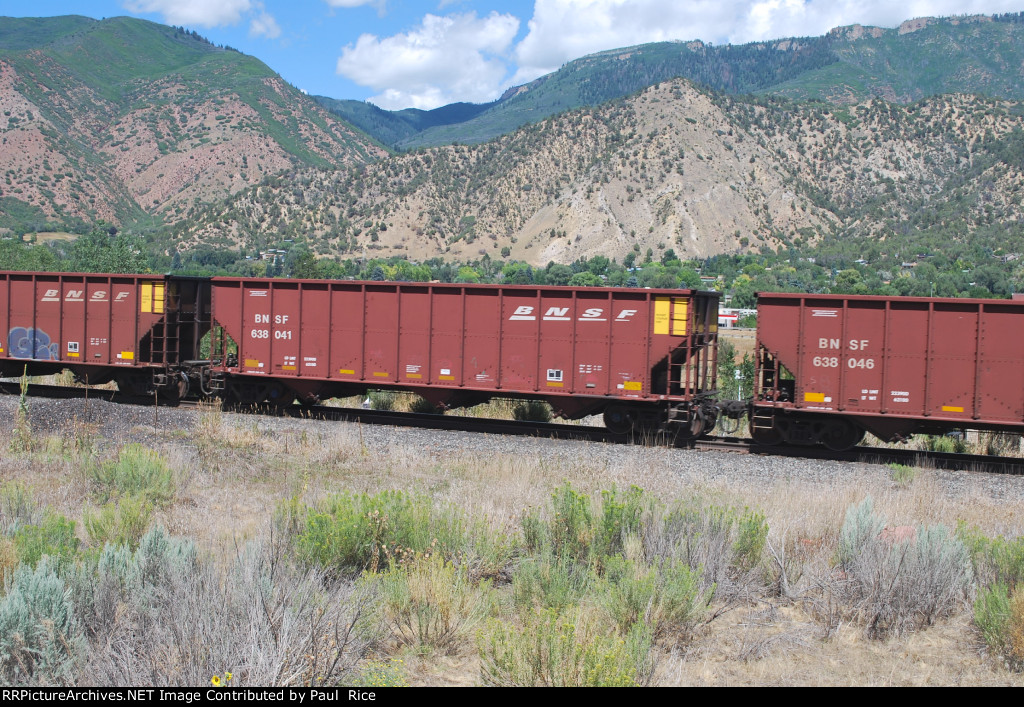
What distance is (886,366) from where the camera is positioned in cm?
1586

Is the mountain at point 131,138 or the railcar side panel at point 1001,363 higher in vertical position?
the mountain at point 131,138

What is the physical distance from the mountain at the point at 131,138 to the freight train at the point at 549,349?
109608mm

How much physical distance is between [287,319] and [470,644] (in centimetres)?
1488

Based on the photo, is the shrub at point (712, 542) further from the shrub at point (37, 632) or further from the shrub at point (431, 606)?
the shrub at point (37, 632)

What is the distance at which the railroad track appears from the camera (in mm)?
15492

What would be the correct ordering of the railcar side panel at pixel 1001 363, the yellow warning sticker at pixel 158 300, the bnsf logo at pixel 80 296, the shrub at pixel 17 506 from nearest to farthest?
the shrub at pixel 17 506, the railcar side panel at pixel 1001 363, the yellow warning sticker at pixel 158 300, the bnsf logo at pixel 80 296

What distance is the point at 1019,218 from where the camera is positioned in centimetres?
10350

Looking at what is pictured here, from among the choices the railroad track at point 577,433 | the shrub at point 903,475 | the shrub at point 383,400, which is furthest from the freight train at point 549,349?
the shrub at point 903,475

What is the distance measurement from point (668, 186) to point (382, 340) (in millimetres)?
101044

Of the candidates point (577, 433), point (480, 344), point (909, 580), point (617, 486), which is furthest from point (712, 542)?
point (480, 344)

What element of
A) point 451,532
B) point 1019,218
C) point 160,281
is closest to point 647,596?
point 451,532

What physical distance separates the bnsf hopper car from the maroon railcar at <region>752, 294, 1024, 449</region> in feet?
5.81

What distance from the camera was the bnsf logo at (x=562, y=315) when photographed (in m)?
17.2
